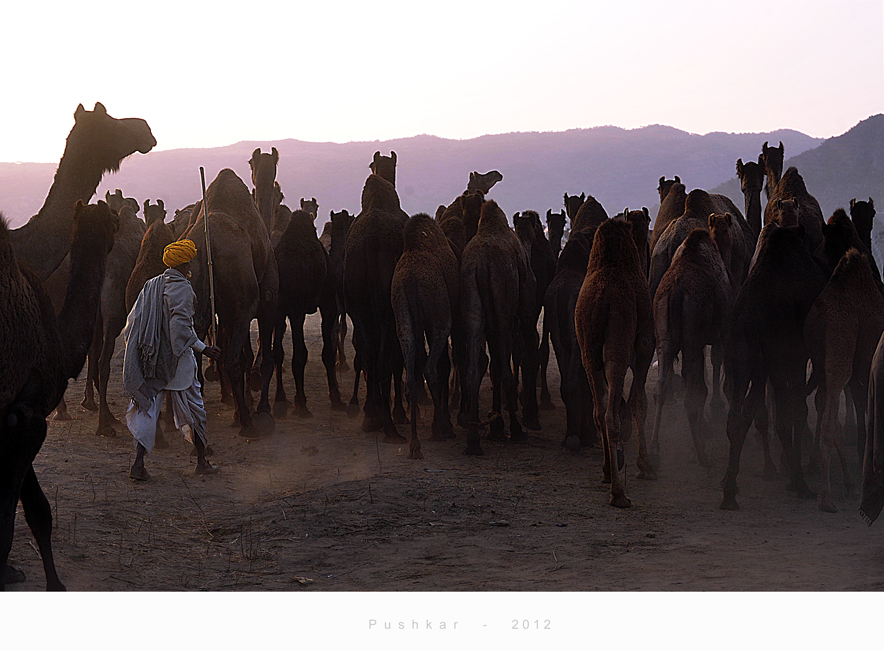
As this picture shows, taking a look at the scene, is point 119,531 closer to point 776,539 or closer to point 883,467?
point 776,539

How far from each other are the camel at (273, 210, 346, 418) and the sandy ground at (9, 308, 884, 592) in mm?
1714

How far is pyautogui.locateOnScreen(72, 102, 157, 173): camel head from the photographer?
26.1ft

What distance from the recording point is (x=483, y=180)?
13867 mm

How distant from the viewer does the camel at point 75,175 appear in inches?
294

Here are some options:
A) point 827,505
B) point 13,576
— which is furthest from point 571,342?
point 13,576

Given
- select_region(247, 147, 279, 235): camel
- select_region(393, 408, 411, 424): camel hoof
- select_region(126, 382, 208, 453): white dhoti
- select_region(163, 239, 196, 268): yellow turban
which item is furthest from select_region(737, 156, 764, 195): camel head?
select_region(126, 382, 208, 453): white dhoti

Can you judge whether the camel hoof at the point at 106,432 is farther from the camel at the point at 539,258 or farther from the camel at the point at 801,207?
the camel at the point at 801,207

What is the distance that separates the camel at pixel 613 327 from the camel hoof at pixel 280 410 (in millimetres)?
5049

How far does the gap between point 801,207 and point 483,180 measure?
5361mm

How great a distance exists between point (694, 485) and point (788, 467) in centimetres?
93

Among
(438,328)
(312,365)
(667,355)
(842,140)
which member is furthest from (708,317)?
(842,140)

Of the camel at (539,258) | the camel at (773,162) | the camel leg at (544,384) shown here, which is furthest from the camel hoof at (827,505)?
the camel at (773,162)

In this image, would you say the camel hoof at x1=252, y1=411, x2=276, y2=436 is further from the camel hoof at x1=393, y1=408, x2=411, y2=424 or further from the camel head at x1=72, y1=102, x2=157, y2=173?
the camel head at x1=72, y1=102, x2=157, y2=173

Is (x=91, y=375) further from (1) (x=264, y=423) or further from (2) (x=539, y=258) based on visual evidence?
(2) (x=539, y=258)
